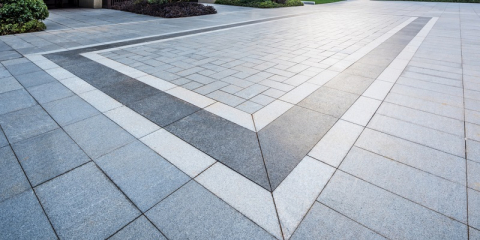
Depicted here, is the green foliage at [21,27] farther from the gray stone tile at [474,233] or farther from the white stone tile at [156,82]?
the gray stone tile at [474,233]

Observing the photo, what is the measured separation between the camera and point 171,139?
139 inches

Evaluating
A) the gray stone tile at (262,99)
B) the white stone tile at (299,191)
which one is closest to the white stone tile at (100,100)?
the gray stone tile at (262,99)

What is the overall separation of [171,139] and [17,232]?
A: 5.90ft

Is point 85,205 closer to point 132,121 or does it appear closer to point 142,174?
point 142,174

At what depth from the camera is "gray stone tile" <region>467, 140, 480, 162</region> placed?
3.24 meters

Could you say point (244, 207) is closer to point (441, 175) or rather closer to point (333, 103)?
point (441, 175)

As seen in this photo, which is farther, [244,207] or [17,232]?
[244,207]

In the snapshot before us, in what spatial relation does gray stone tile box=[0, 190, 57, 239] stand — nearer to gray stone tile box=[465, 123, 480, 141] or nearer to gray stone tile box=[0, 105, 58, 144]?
gray stone tile box=[0, 105, 58, 144]

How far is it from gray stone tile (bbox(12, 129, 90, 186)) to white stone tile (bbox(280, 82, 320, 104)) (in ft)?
11.1

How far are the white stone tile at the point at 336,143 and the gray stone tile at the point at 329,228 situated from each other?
847mm

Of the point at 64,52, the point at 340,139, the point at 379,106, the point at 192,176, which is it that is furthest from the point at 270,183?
the point at 64,52

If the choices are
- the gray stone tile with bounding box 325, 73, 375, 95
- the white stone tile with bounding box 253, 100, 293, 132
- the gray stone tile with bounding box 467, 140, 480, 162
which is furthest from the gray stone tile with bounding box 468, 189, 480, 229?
the gray stone tile with bounding box 325, 73, 375, 95

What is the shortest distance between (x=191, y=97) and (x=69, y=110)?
2005 mm

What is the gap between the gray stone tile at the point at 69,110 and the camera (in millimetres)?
3955
